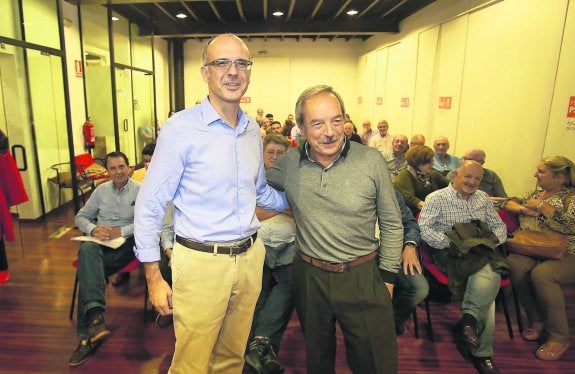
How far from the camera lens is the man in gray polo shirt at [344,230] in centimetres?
155

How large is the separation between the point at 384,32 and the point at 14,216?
853 cm

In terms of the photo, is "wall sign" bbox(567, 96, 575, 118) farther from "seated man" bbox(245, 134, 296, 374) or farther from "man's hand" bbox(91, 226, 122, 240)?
"man's hand" bbox(91, 226, 122, 240)

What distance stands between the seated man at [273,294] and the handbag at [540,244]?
1.76 m

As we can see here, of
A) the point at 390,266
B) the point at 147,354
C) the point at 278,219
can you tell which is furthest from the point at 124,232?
the point at 390,266

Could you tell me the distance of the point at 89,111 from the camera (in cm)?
702

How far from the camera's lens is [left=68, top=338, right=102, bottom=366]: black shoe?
93.1 inches

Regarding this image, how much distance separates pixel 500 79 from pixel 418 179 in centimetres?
219

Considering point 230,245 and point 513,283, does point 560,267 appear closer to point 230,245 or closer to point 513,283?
point 513,283

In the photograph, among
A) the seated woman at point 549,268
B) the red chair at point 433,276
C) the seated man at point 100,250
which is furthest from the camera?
the red chair at point 433,276

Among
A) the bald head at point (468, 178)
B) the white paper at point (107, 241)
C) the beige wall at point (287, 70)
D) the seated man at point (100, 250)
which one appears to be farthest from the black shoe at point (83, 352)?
the beige wall at point (287, 70)

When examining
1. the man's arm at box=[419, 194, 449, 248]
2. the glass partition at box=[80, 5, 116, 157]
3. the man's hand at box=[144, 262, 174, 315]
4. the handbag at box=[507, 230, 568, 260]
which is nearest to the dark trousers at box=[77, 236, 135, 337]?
the man's hand at box=[144, 262, 174, 315]

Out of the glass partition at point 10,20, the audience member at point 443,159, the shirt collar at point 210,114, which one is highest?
the glass partition at point 10,20

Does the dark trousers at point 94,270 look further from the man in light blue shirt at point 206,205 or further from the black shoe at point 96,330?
the man in light blue shirt at point 206,205

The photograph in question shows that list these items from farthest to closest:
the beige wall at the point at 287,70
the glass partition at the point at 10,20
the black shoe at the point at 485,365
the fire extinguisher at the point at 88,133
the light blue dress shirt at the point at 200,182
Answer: the beige wall at the point at 287,70
the fire extinguisher at the point at 88,133
the glass partition at the point at 10,20
the black shoe at the point at 485,365
the light blue dress shirt at the point at 200,182
